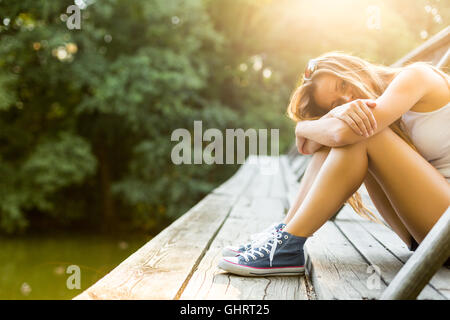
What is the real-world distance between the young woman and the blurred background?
5.81 meters

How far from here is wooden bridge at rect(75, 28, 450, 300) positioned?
119 cm

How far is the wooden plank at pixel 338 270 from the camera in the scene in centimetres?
115

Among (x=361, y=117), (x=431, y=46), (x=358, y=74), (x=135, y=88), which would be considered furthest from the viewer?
(x=135, y=88)

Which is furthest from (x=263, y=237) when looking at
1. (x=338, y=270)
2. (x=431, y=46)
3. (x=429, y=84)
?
(x=431, y=46)

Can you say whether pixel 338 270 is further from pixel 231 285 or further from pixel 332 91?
pixel 332 91

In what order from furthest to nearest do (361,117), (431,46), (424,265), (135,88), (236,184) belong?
(135,88) → (236,184) → (431,46) → (361,117) → (424,265)

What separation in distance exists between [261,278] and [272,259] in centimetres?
7

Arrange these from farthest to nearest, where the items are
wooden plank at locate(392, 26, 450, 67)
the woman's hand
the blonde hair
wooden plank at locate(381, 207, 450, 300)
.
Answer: wooden plank at locate(392, 26, 450, 67)
the blonde hair
the woman's hand
wooden plank at locate(381, 207, 450, 300)

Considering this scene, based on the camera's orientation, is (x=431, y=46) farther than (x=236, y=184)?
No

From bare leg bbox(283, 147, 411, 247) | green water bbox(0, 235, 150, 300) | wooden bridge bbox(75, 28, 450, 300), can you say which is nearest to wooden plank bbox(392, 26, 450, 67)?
wooden bridge bbox(75, 28, 450, 300)

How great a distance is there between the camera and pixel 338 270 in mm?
1367

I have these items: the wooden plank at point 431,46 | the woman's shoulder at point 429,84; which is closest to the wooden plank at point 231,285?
the woman's shoulder at point 429,84

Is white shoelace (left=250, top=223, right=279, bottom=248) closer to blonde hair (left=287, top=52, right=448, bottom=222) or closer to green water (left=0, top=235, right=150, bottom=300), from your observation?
blonde hair (left=287, top=52, right=448, bottom=222)
